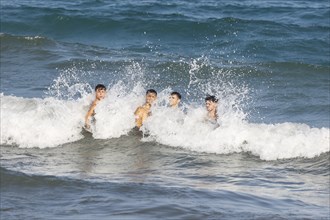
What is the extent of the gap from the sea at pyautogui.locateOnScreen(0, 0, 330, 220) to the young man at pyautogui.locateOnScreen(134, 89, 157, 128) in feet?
0.43

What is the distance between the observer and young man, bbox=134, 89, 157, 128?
40.9ft

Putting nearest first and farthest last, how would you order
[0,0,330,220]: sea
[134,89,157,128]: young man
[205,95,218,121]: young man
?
[0,0,330,220]: sea < [205,95,218,121]: young man < [134,89,157,128]: young man

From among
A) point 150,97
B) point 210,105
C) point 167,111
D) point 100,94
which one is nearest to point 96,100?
point 100,94

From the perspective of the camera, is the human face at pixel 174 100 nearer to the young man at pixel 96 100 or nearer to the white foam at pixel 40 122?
the young man at pixel 96 100

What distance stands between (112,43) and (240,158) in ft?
33.9

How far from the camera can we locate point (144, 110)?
1249 centimetres

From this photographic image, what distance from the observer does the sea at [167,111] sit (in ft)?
27.0

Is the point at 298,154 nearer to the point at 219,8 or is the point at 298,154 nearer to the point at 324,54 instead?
the point at 324,54

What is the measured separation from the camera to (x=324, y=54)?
18656 millimetres

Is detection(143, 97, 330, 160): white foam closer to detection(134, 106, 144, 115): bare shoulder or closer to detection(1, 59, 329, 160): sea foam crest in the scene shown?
detection(1, 59, 329, 160): sea foam crest

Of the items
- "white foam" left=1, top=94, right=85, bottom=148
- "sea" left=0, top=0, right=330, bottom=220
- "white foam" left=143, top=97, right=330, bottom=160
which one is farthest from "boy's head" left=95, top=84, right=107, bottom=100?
"white foam" left=143, top=97, right=330, bottom=160

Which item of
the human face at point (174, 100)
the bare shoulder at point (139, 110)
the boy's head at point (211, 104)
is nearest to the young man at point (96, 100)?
the bare shoulder at point (139, 110)

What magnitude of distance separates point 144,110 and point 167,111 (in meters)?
0.39

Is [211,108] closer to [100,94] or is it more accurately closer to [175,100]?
[175,100]
